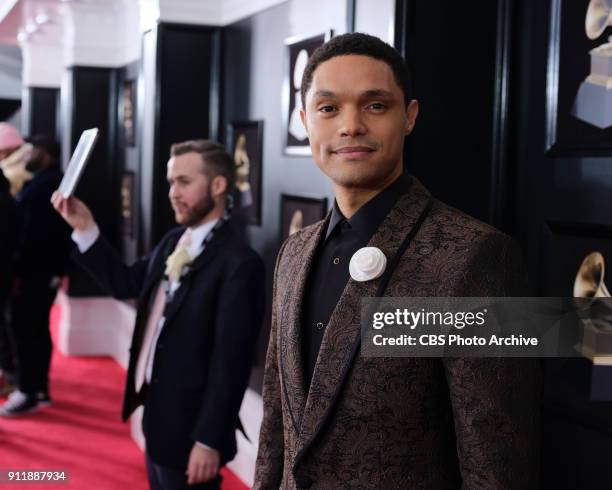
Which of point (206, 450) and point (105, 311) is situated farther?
point (105, 311)

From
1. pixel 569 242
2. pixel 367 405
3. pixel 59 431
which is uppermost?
pixel 569 242

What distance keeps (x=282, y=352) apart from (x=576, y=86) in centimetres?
107

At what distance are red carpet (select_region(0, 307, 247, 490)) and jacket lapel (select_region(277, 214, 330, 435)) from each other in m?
2.64

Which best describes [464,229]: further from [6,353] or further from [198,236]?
[6,353]

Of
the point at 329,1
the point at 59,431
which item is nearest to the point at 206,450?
the point at 329,1

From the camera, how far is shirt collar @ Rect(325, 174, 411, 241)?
4.95ft

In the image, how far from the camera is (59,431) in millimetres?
5156

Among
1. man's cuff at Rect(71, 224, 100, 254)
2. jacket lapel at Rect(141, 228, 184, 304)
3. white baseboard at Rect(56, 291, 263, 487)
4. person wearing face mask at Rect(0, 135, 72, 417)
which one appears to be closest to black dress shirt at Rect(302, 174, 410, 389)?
jacket lapel at Rect(141, 228, 184, 304)

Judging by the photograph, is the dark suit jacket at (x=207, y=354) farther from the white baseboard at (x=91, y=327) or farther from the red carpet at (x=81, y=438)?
the white baseboard at (x=91, y=327)

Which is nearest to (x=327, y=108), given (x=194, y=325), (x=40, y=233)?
(x=194, y=325)

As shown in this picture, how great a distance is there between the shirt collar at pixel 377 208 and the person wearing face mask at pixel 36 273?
4.25 m

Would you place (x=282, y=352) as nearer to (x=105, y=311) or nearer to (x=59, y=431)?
(x=59, y=431)

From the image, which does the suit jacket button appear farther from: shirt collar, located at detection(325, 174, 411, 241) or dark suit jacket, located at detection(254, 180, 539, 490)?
shirt collar, located at detection(325, 174, 411, 241)

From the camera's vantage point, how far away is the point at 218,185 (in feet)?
9.91
